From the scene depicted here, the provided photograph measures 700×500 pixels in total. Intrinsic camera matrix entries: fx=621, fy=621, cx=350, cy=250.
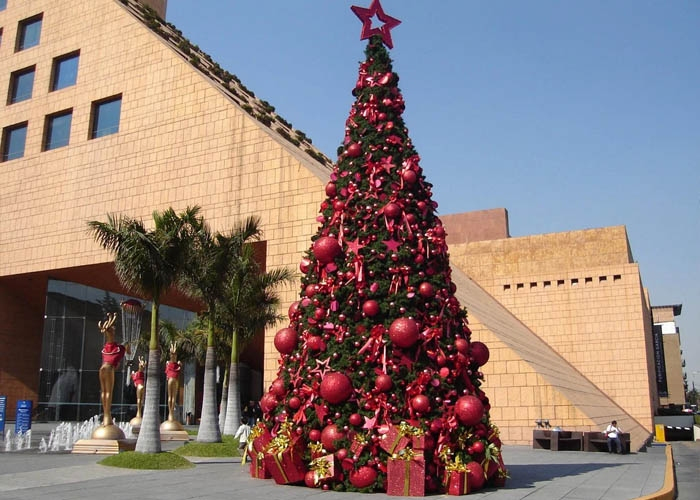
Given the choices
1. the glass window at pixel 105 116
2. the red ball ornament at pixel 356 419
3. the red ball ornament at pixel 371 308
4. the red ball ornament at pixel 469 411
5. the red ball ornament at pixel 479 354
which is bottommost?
the red ball ornament at pixel 356 419

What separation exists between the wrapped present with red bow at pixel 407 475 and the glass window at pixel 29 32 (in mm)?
34061

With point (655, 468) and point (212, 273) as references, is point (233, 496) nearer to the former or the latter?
point (212, 273)

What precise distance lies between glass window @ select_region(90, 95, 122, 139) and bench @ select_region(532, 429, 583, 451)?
73.6ft

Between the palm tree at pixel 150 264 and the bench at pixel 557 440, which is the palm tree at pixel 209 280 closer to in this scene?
the palm tree at pixel 150 264

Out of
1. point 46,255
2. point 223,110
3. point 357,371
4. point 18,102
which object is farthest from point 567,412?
point 18,102

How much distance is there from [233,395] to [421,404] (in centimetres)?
1069

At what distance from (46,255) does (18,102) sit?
10210 mm

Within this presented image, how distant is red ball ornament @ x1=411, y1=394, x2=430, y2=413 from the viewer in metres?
8.78

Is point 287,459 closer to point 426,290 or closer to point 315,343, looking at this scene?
point 315,343

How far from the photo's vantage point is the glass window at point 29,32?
112 ft

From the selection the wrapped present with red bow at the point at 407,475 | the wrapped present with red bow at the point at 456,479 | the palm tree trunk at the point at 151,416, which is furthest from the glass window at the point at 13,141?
the wrapped present with red bow at the point at 456,479

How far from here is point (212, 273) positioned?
1625 cm

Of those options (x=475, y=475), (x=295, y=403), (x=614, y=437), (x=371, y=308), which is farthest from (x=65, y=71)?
(x=475, y=475)

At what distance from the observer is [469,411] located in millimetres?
8844
